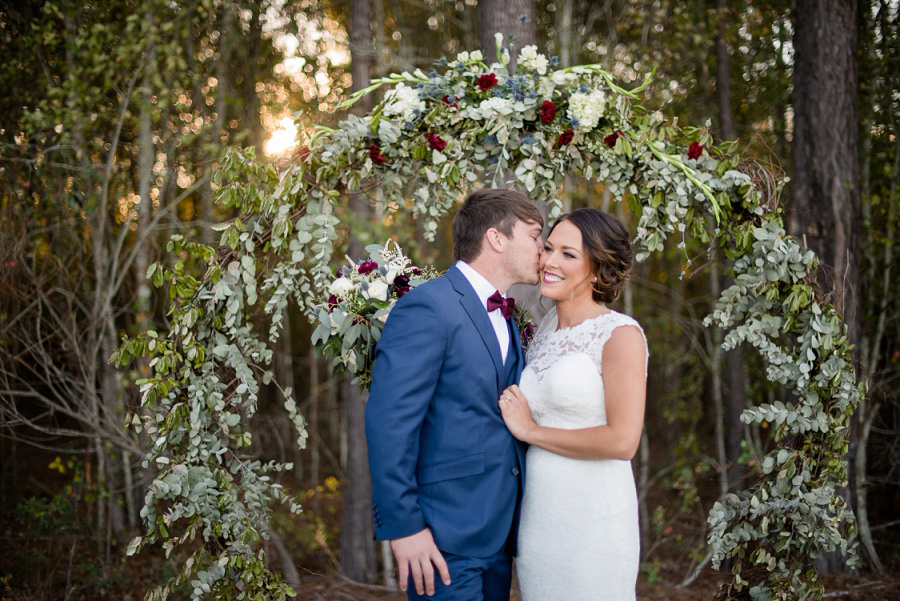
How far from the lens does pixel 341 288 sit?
2549 millimetres

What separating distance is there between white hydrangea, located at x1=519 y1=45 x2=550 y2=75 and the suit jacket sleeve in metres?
1.36

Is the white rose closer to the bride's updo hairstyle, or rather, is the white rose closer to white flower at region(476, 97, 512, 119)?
white flower at region(476, 97, 512, 119)

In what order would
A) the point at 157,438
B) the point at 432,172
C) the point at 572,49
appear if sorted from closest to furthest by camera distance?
1. the point at 157,438
2. the point at 432,172
3. the point at 572,49

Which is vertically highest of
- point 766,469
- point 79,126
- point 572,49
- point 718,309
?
point 572,49

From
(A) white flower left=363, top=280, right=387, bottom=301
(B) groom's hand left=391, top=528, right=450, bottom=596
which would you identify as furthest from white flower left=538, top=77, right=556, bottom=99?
(B) groom's hand left=391, top=528, right=450, bottom=596

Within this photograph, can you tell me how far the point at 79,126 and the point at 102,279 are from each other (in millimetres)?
1187

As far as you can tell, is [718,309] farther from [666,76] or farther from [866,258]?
[666,76]

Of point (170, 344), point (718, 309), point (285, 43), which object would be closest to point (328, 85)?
point (285, 43)

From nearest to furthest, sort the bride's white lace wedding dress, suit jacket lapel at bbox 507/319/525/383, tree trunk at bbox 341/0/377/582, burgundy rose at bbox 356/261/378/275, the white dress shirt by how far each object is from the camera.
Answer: the bride's white lace wedding dress, the white dress shirt, suit jacket lapel at bbox 507/319/525/383, burgundy rose at bbox 356/261/378/275, tree trunk at bbox 341/0/377/582

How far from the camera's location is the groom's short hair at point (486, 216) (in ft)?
7.82

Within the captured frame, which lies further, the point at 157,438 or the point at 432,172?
the point at 432,172

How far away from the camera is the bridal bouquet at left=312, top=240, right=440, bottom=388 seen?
2510 mm

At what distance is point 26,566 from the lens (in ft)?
14.8

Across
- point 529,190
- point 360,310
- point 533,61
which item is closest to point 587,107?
point 533,61
